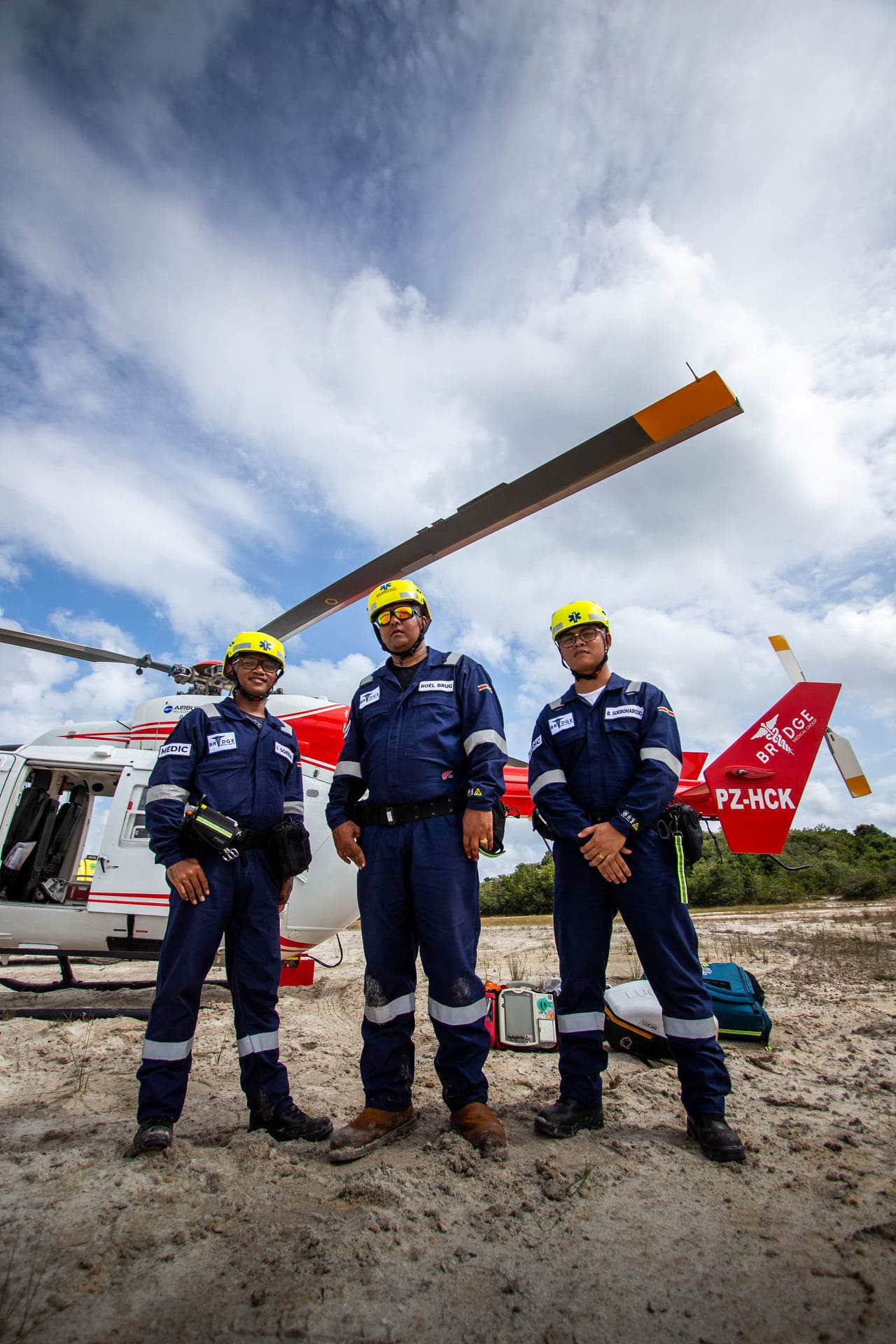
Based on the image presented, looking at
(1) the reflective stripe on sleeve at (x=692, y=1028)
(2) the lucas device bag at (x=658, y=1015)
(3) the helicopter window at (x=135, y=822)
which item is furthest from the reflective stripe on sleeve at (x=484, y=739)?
(3) the helicopter window at (x=135, y=822)

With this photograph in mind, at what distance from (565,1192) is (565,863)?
125 centimetres

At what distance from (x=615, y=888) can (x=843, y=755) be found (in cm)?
813

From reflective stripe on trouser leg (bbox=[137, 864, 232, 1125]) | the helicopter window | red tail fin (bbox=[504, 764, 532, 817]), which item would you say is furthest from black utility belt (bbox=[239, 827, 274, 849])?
red tail fin (bbox=[504, 764, 532, 817])

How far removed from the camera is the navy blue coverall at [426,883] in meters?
2.61

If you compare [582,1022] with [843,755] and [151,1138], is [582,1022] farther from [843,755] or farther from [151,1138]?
[843,755]

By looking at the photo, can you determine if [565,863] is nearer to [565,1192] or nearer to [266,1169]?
[565,1192]

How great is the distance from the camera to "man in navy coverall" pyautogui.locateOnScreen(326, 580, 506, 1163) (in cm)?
259

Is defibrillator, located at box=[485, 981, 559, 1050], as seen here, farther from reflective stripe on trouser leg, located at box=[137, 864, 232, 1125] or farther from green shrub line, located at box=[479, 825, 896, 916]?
green shrub line, located at box=[479, 825, 896, 916]

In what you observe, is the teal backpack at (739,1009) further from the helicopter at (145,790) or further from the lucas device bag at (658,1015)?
the helicopter at (145,790)

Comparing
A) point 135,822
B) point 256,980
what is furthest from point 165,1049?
point 135,822

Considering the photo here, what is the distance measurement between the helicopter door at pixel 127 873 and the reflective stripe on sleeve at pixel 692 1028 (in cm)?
426

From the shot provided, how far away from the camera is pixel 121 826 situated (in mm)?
5617

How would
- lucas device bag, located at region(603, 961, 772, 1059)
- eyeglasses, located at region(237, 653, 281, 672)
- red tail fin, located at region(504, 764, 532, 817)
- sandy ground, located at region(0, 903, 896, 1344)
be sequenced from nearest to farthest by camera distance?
sandy ground, located at region(0, 903, 896, 1344) < eyeglasses, located at region(237, 653, 281, 672) < lucas device bag, located at region(603, 961, 772, 1059) < red tail fin, located at region(504, 764, 532, 817)

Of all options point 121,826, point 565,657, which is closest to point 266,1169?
point 565,657
